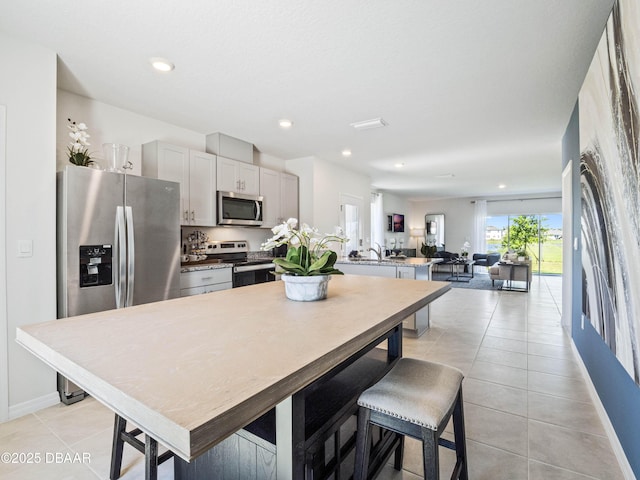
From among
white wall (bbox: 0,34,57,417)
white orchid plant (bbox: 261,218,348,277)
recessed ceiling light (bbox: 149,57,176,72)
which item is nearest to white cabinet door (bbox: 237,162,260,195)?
recessed ceiling light (bbox: 149,57,176,72)

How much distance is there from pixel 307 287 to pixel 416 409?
651mm

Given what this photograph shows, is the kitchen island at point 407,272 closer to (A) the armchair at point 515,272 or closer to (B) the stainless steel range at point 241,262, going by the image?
(B) the stainless steel range at point 241,262

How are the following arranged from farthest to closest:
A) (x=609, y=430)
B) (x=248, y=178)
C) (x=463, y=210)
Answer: (x=463, y=210) < (x=248, y=178) < (x=609, y=430)

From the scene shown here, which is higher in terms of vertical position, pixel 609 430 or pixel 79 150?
pixel 79 150

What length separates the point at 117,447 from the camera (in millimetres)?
1583

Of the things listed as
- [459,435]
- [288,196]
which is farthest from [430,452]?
[288,196]

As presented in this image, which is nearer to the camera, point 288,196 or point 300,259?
point 300,259

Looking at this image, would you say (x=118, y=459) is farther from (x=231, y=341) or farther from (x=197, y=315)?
(x=231, y=341)

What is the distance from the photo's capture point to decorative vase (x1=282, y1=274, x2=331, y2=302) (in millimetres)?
1477

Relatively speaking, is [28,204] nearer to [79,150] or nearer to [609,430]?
[79,150]

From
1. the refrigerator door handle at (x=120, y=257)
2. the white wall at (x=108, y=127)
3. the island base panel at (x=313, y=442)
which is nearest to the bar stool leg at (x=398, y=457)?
the island base panel at (x=313, y=442)

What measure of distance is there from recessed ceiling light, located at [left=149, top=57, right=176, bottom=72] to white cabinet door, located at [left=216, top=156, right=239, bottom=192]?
154cm

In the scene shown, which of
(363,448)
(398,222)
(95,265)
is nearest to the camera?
(363,448)

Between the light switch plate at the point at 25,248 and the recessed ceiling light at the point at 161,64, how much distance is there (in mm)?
1555
